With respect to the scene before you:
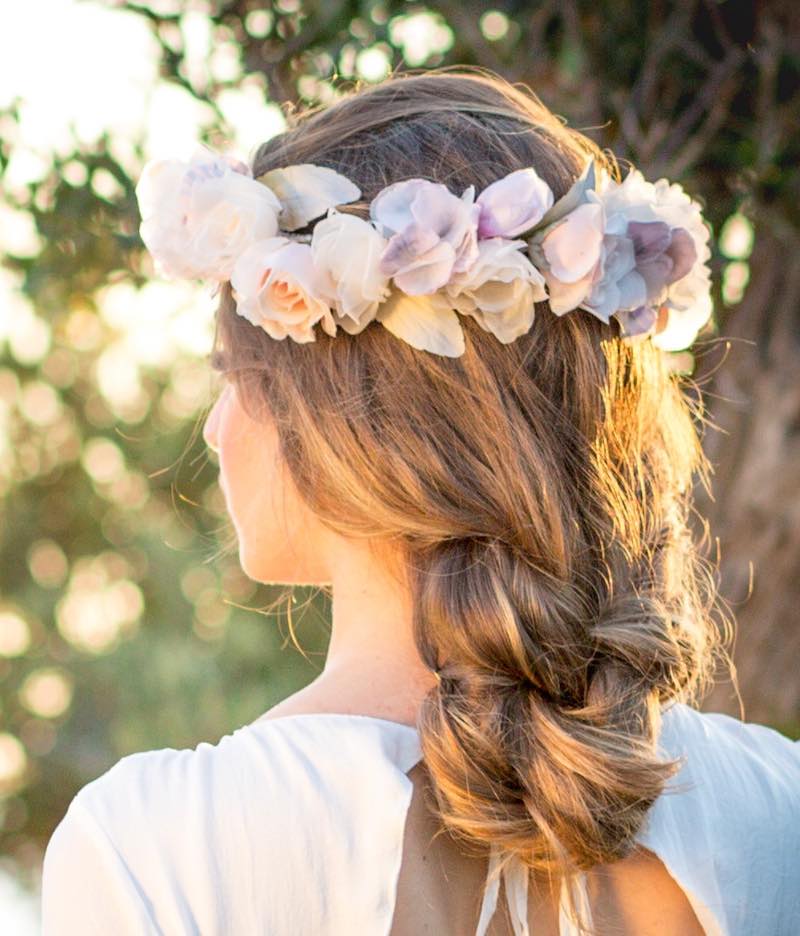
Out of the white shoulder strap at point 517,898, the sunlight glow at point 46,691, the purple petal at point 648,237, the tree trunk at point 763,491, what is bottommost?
the sunlight glow at point 46,691

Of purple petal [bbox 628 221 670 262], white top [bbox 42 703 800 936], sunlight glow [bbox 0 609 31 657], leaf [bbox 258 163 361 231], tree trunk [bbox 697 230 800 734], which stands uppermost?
leaf [bbox 258 163 361 231]

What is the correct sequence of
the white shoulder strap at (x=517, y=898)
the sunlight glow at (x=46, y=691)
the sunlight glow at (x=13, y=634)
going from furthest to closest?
1. the sunlight glow at (x=13, y=634)
2. the sunlight glow at (x=46, y=691)
3. the white shoulder strap at (x=517, y=898)

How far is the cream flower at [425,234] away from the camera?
1.34 metres

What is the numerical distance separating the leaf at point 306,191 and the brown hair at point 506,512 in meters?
0.03

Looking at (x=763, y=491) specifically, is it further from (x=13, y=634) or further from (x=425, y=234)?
(x=13, y=634)

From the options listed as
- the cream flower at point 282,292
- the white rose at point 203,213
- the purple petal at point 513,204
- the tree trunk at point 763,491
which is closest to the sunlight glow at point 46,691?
the tree trunk at point 763,491

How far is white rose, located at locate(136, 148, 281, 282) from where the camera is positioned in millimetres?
1421

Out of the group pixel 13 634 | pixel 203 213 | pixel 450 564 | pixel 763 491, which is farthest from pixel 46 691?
pixel 450 564

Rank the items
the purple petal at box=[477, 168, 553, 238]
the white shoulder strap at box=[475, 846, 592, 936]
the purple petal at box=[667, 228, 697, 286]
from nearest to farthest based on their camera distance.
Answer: the white shoulder strap at box=[475, 846, 592, 936] < the purple petal at box=[477, 168, 553, 238] < the purple petal at box=[667, 228, 697, 286]

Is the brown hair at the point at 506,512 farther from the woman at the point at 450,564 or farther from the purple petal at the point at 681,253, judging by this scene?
the purple petal at the point at 681,253

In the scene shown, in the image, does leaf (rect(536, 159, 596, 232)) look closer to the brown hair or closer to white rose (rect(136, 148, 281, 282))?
the brown hair

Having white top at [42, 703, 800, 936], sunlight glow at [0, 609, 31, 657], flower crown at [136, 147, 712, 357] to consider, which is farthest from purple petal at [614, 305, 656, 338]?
sunlight glow at [0, 609, 31, 657]

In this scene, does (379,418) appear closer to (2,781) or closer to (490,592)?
(490,592)

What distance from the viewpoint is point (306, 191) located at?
1423 mm
